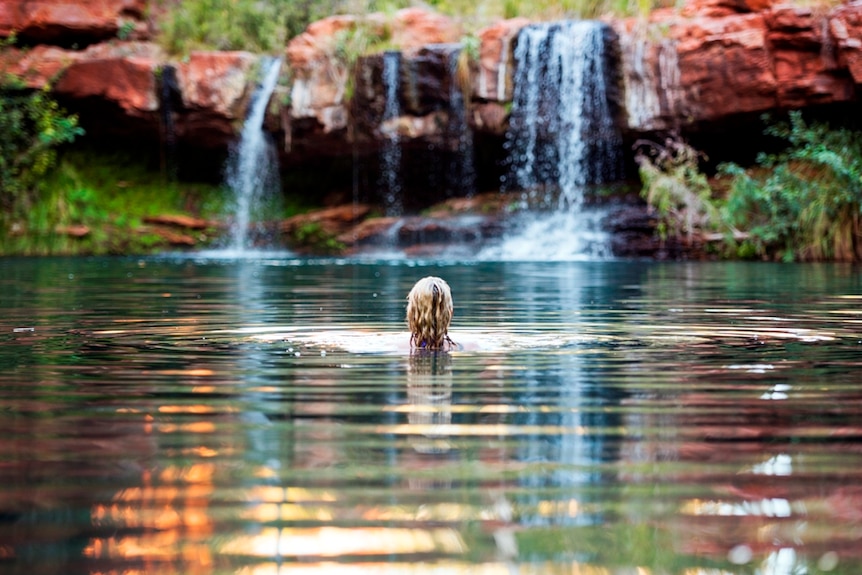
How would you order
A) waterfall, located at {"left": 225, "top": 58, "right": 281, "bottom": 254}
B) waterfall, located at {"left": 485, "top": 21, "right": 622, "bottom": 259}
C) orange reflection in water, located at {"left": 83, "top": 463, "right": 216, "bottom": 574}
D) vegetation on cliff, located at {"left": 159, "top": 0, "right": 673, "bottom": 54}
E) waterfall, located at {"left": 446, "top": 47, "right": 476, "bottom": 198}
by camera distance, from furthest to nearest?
vegetation on cliff, located at {"left": 159, "top": 0, "right": 673, "bottom": 54} → waterfall, located at {"left": 225, "top": 58, "right": 281, "bottom": 254} → waterfall, located at {"left": 446, "top": 47, "right": 476, "bottom": 198} → waterfall, located at {"left": 485, "top": 21, "right": 622, "bottom": 259} → orange reflection in water, located at {"left": 83, "top": 463, "right": 216, "bottom": 574}

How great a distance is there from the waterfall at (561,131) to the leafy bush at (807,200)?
10.5 feet

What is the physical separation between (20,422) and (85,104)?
79.7 feet

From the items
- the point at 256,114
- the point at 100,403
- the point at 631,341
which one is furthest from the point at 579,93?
the point at 100,403

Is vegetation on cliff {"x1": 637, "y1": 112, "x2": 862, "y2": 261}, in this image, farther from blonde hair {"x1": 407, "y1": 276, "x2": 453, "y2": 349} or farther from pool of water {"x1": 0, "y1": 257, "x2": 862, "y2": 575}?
blonde hair {"x1": 407, "y1": 276, "x2": 453, "y2": 349}

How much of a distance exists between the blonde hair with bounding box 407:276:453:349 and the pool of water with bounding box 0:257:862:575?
203mm

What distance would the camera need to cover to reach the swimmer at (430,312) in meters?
6.28

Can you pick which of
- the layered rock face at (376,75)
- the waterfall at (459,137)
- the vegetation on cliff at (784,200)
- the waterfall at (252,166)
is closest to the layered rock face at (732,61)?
the layered rock face at (376,75)

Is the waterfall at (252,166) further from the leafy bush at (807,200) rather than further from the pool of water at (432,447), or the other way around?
the pool of water at (432,447)

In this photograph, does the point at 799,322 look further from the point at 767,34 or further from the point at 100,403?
the point at 767,34

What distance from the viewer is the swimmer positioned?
→ 628 centimetres

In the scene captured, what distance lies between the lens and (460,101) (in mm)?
25453

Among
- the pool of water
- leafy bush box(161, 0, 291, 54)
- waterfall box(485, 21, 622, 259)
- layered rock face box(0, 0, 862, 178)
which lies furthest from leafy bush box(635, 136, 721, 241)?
the pool of water

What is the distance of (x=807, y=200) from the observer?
70.7 ft

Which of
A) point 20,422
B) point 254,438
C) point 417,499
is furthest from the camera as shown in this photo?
point 20,422
